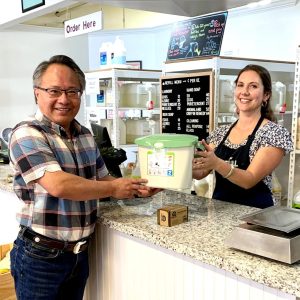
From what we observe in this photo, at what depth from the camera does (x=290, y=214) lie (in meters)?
1.38

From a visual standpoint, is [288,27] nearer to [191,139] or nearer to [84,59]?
[84,59]

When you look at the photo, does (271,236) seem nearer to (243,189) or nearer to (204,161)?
(204,161)

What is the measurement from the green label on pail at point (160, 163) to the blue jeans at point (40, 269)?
474 mm

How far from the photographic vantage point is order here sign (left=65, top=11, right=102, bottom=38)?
386cm

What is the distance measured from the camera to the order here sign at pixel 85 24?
12.7 feet

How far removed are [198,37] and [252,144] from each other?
115 centimetres

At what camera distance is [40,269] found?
1589 millimetres

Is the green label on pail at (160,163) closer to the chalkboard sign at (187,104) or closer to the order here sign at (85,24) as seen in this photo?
the chalkboard sign at (187,104)

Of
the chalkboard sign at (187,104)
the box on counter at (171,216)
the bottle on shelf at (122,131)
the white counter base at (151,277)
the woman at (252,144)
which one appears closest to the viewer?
the white counter base at (151,277)

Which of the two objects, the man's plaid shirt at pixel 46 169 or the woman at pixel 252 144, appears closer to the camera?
the man's plaid shirt at pixel 46 169

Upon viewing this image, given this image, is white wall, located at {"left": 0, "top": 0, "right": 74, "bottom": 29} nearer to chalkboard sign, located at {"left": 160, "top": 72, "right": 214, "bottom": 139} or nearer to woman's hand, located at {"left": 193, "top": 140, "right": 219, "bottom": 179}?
chalkboard sign, located at {"left": 160, "top": 72, "right": 214, "bottom": 139}

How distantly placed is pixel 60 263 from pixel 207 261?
626mm

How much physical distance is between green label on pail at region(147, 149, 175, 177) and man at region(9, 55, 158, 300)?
7cm

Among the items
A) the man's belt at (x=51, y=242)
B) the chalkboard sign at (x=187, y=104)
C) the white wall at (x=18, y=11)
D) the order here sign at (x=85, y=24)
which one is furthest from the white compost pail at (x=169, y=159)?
the order here sign at (x=85, y=24)
